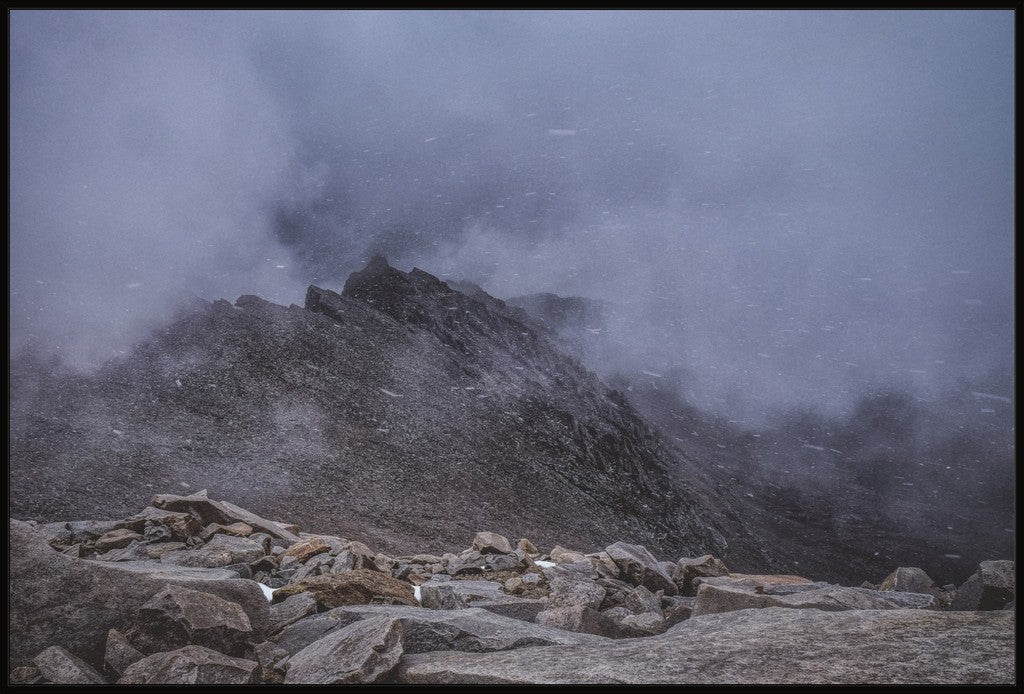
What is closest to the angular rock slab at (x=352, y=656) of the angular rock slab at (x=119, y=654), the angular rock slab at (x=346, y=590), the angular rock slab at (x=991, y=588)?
the angular rock slab at (x=119, y=654)

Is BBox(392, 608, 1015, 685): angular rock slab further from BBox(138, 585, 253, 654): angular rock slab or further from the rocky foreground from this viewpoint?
BBox(138, 585, 253, 654): angular rock slab

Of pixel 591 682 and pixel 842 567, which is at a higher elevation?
pixel 591 682

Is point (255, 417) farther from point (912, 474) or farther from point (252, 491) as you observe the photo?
point (912, 474)

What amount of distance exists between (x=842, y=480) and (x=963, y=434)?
79.4 metres

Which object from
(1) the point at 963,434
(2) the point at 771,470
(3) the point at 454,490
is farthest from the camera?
(1) the point at 963,434

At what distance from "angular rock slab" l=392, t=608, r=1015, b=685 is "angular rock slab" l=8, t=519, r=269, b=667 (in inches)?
113

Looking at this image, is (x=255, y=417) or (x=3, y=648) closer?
(x=3, y=648)

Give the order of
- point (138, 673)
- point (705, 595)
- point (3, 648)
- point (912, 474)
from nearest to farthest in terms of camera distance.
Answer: point (138, 673) < point (3, 648) < point (705, 595) < point (912, 474)

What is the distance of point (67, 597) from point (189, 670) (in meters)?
2.05

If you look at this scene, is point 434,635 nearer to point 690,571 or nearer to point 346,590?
point 346,590

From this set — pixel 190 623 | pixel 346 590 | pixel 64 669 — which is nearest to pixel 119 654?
pixel 64 669

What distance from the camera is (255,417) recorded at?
160ft

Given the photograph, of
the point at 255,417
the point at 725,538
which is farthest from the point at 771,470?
the point at 255,417

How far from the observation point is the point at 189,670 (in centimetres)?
439
